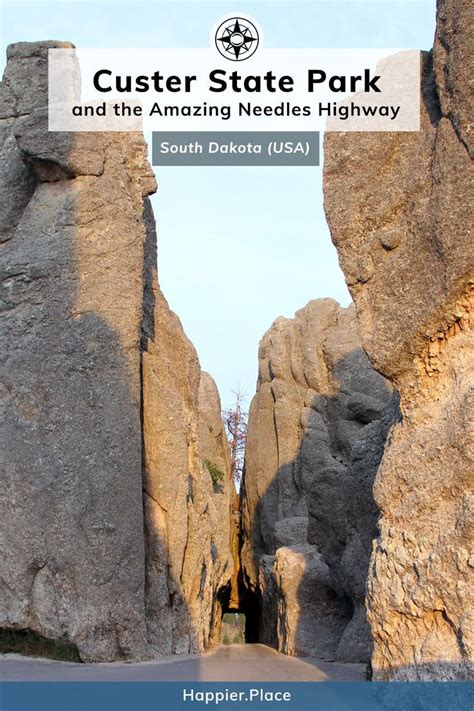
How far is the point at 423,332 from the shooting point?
7336 mm

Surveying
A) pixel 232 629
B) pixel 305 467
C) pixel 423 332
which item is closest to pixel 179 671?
pixel 423 332

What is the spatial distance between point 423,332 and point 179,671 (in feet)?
15.1

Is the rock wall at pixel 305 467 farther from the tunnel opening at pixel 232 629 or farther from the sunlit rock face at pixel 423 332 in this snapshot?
the tunnel opening at pixel 232 629

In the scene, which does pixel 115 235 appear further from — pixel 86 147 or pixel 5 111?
pixel 5 111

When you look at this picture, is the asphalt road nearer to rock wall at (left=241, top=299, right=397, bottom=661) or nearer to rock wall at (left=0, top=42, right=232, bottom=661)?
rock wall at (left=0, top=42, right=232, bottom=661)

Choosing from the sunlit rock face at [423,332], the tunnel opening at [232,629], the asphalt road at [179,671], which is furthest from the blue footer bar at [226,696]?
the tunnel opening at [232,629]

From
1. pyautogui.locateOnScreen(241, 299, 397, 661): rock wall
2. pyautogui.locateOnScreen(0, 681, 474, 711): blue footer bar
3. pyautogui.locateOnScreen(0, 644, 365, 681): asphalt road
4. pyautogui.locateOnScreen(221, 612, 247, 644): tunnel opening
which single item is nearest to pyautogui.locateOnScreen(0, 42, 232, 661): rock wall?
pyautogui.locateOnScreen(0, 644, 365, 681): asphalt road

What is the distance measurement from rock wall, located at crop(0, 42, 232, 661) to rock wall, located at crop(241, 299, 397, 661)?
8.64 feet

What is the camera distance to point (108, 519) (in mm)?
11398

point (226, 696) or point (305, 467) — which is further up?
point (305, 467)

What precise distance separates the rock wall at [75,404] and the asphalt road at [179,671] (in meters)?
0.71

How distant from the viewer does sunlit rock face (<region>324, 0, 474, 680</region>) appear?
263 inches

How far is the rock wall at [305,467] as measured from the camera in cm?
1455

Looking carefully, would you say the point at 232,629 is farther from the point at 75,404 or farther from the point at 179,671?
the point at 179,671
